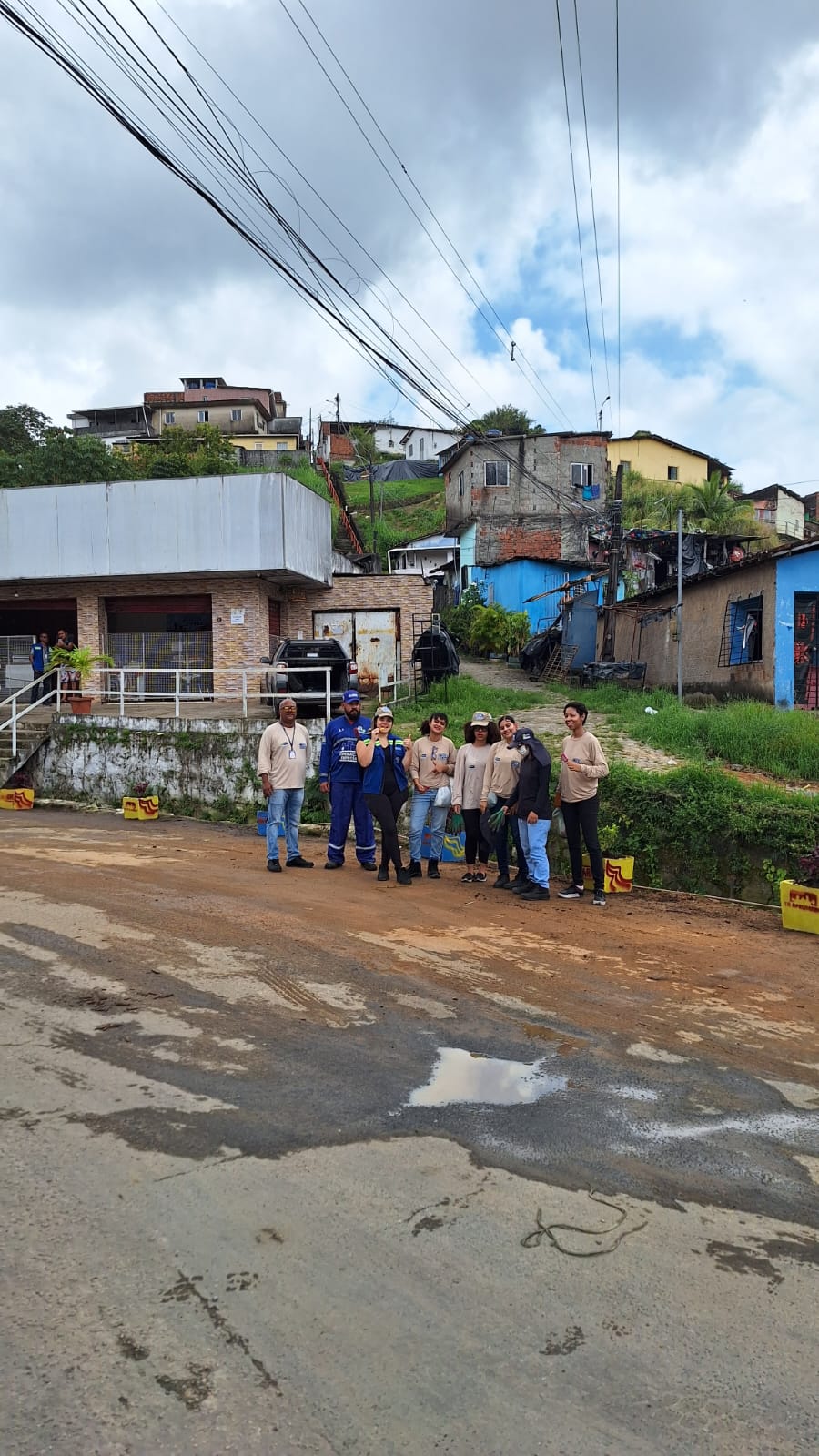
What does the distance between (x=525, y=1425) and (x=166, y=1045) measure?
282 cm

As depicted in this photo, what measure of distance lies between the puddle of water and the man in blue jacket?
5.51 metres

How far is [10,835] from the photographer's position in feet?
43.1

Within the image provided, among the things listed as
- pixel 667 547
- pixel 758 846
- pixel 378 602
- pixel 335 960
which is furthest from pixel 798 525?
pixel 335 960

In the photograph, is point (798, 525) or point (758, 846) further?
point (798, 525)

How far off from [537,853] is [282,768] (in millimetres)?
2830

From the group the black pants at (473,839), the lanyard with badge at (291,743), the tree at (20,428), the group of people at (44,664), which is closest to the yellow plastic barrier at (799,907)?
the black pants at (473,839)

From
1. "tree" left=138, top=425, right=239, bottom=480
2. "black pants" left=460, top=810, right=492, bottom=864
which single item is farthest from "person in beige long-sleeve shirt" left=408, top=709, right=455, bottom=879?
"tree" left=138, top=425, right=239, bottom=480

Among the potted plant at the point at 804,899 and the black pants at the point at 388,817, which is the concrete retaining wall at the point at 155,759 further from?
the potted plant at the point at 804,899

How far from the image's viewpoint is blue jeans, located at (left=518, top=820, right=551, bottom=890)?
30.8ft

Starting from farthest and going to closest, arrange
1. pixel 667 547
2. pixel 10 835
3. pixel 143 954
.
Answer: pixel 667 547 < pixel 10 835 < pixel 143 954

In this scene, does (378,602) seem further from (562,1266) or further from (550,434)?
(562,1266)

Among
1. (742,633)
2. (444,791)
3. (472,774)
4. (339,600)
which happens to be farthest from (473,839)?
(339,600)

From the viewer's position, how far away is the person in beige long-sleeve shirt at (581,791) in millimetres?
9102

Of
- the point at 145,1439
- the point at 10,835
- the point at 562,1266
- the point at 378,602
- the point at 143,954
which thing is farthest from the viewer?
the point at 378,602
